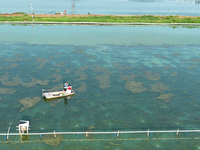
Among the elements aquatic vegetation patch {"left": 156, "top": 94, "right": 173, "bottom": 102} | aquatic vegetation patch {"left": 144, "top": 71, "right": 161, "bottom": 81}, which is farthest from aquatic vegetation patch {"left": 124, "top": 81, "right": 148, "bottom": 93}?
aquatic vegetation patch {"left": 144, "top": 71, "right": 161, "bottom": 81}

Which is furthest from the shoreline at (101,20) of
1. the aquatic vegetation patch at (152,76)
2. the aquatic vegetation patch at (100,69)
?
the aquatic vegetation patch at (152,76)

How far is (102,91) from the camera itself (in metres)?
30.5

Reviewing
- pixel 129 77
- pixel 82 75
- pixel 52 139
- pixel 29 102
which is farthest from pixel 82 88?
pixel 52 139

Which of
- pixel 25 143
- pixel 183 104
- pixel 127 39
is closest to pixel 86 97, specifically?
pixel 25 143

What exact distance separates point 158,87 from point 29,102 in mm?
21150

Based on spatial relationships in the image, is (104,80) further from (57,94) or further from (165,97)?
(165,97)

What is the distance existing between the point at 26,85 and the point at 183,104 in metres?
25.3

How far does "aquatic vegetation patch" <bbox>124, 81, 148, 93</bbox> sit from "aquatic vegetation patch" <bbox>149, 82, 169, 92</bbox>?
138 cm

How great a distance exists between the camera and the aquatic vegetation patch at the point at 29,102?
25.9 metres

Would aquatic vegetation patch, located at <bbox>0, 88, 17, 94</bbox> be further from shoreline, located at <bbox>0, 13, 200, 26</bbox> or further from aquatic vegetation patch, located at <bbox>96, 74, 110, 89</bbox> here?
shoreline, located at <bbox>0, 13, 200, 26</bbox>

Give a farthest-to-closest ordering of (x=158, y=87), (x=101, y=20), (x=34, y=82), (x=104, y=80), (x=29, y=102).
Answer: (x=101, y=20)
(x=104, y=80)
(x=34, y=82)
(x=158, y=87)
(x=29, y=102)

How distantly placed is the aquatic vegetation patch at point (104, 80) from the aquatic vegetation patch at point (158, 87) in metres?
7.67

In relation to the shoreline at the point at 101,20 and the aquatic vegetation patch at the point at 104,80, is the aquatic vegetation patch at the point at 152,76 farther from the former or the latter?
the shoreline at the point at 101,20

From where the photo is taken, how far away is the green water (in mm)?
20938
